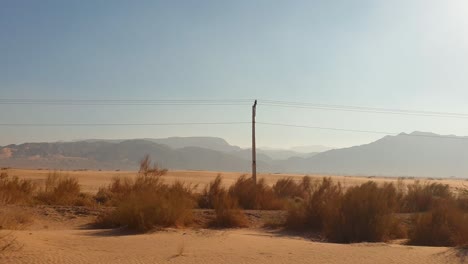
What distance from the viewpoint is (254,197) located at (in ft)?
78.6

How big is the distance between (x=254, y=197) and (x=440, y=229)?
34.9 feet

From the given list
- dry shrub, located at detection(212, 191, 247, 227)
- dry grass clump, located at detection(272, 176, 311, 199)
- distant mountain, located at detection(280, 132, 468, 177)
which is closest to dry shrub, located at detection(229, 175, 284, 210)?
dry grass clump, located at detection(272, 176, 311, 199)

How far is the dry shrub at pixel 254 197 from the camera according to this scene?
77.6ft

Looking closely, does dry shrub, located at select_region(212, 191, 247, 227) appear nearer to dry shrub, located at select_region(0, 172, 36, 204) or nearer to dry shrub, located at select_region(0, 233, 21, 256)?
dry shrub, located at select_region(0, 233, 21, 256)

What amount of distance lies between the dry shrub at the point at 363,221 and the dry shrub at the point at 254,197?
7.98 m

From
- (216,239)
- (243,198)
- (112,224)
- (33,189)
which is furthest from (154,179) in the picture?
(216,239)

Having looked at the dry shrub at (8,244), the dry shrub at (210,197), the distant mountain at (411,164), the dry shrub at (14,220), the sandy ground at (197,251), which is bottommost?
the sandy ground at (197,251)

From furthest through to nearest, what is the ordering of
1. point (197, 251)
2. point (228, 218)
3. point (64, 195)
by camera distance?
point (64, 195)
point (228, 218)
point (197, 251)

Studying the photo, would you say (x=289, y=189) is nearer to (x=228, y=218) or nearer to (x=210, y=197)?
(x=210, y=197)

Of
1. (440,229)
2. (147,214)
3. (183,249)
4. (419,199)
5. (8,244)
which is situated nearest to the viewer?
(8,244)

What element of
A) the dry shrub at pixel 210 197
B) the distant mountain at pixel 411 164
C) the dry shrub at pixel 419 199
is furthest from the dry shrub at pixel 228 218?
the distant mountain at pixel 411 164

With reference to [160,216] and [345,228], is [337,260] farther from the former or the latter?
[160,216]

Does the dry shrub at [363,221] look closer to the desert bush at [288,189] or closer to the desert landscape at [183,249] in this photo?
the desert landscape at [183,249]

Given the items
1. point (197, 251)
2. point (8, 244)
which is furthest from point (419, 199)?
point (8, 244)
